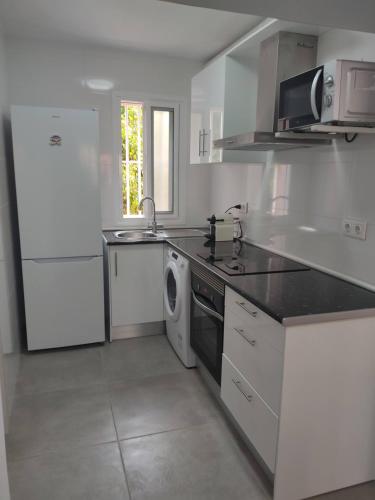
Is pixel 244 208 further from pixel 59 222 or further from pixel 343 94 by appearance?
pixel 343 94

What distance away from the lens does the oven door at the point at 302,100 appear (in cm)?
156

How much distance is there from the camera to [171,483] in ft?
5.80

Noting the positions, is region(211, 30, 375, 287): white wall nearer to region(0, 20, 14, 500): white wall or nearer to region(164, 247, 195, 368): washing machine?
region(164, 247, 195, 368): washing machine

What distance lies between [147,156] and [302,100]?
213 cm

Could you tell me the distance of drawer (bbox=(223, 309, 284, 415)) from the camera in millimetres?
1551

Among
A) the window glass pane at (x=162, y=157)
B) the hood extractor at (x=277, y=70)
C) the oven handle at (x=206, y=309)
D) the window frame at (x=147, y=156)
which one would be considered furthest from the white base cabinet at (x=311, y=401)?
the window glass pane at (x=162, y=157)

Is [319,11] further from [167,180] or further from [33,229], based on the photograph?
[167,180]

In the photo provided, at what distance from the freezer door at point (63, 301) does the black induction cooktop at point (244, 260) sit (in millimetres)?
979

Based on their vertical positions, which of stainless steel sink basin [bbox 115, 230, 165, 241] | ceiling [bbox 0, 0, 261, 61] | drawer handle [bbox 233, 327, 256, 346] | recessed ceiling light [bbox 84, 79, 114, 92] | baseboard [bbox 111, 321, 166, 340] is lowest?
baseboard [bbox 111, 321, 166, 340]

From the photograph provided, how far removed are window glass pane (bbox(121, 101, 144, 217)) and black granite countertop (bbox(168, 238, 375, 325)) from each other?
5.21ft

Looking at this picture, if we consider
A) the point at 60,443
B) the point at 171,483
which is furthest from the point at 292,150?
the point at 60,443

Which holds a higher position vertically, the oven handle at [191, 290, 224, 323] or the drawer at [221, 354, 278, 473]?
the oven handle at [191, 290, 224, 323]

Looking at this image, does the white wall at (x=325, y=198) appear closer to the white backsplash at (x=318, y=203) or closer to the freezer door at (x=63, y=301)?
the white backsplash at (x=318, y=203)

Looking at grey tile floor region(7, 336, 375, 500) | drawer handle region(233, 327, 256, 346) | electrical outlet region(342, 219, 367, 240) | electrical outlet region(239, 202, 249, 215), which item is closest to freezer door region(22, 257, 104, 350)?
grey tile floor region(7, 336, 375, 500)
